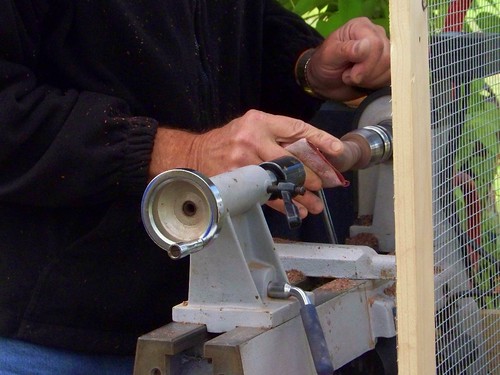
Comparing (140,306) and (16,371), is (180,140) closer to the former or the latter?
(140,306)

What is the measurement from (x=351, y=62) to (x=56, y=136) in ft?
2.23

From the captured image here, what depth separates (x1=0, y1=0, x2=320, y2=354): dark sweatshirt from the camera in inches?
55.6

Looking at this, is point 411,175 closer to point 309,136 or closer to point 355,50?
point 309,136

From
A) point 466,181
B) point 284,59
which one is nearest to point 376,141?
point 466,181

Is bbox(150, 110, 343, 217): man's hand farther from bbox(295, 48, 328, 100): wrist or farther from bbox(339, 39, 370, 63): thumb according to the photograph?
bbox(295, 48, 328, 100): wrist

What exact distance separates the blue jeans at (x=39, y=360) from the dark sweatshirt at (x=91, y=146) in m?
0.02

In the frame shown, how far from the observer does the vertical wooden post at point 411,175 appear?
1009 mm

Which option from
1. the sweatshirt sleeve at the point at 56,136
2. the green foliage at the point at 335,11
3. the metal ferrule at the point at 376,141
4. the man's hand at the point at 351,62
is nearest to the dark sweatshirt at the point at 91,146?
the sweatshirt sleeve at the point at 56,136

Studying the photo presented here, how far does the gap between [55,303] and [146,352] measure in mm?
503

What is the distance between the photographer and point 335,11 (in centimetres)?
238

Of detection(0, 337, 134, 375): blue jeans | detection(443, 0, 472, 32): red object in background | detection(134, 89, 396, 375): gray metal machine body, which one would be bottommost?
detection(0, 337, 134, 375): blue jeans

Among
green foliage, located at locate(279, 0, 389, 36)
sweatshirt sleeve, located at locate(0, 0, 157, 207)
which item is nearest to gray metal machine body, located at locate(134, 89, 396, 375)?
sweatshirt sleeve, located at locate(0, 0, 157, 207)

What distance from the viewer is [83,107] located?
143 cm

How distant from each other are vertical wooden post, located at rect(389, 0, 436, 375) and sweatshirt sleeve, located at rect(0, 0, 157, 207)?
513mm
